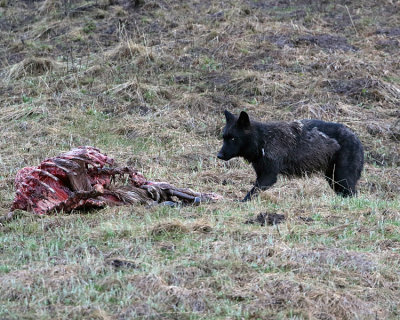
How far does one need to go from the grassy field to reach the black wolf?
426 mm

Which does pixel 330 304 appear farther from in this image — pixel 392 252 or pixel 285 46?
pixel 285 46

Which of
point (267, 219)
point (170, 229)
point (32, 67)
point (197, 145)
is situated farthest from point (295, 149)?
point (32, 67)

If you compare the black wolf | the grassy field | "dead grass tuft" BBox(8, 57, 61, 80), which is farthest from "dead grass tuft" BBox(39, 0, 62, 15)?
the black wolf

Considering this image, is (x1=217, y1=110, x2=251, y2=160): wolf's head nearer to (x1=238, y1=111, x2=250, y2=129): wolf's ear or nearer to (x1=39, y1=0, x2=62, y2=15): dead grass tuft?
(x1=238, y1=111, x2=250, y2=129): wolf's ear

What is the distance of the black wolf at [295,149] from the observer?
10.1 metres

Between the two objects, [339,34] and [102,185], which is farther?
[339,34]

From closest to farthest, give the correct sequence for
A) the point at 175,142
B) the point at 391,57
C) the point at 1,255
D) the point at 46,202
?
the point at 1,255
the point at 46,202
the point at 175,142
the point at 391,57

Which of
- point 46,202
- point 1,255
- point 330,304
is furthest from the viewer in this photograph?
point 46,202

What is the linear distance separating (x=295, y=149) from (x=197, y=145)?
3321mm

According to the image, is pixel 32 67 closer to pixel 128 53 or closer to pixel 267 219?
pixel 128 53

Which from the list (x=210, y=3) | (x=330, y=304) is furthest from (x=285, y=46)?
(x=330, y=304)

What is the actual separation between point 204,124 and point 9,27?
8674 mm

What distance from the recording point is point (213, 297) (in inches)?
206

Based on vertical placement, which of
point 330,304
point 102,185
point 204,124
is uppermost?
point 330,304
